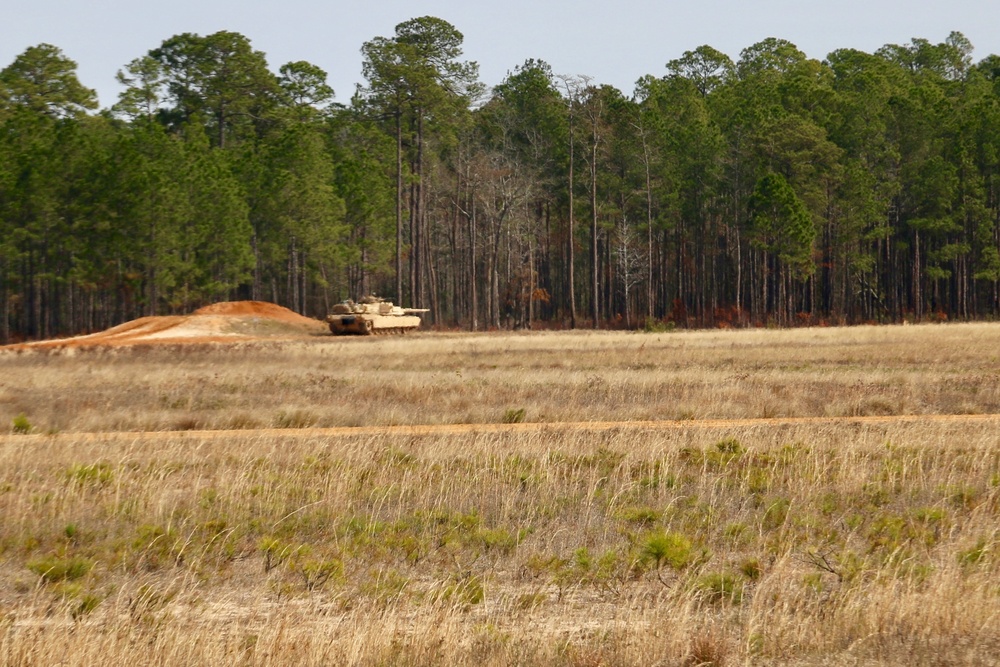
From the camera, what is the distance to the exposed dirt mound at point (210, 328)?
48.1 metres

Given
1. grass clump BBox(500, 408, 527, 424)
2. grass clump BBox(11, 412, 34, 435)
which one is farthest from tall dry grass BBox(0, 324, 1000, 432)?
grass clump BBox(11, 412, 34, 435)

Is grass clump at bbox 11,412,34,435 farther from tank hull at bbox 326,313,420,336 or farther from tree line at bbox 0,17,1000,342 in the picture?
tree line at bbox 0,17,1000,342

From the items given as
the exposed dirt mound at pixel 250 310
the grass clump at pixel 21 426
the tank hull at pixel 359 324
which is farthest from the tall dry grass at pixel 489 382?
the exposed dirt mound at pixel 250 310

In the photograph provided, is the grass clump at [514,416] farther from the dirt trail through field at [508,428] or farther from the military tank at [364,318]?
the military tank at [364,318]

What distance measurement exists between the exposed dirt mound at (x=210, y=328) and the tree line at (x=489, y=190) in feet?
Result: 14.0

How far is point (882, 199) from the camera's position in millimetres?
71500

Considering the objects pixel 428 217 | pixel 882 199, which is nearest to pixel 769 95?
pixel 882 199

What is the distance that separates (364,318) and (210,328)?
742cm

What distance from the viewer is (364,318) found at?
53000 mm

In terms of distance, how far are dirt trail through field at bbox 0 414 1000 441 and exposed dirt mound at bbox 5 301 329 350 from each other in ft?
93.1

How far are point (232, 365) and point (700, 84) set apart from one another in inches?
2971

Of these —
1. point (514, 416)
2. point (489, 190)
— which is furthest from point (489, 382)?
point (489, 190)

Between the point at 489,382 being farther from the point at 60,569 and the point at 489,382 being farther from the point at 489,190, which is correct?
the point at 489,190

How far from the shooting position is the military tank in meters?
53.2
